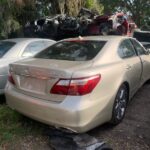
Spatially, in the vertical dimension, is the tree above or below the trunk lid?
below

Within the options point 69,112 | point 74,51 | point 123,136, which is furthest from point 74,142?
point 74,51

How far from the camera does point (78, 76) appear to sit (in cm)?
383

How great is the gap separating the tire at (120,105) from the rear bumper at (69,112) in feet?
0.91

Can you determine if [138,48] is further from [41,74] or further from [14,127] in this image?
[14,127]

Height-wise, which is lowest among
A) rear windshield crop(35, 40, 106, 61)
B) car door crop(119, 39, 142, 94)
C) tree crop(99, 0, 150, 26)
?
tree crop(99, 0, 150, 26)

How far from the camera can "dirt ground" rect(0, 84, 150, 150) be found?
4.07 meters

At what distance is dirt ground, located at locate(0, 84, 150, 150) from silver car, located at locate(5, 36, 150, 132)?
0.61 ft

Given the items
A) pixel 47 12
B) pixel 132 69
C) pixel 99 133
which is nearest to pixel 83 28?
pixel 47 12

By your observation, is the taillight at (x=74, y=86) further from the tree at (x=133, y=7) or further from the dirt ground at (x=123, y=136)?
the tree at (x=133, y=7)

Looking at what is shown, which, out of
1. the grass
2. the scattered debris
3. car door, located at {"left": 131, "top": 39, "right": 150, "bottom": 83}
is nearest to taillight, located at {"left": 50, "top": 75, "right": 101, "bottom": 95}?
the scattered debris

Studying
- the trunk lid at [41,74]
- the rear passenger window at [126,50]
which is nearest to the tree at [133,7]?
the rear passenger window at [126,50]

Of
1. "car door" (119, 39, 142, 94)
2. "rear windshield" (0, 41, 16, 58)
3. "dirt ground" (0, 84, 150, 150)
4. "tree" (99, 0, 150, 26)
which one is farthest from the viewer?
"tree" (99, 0, 150, 26)

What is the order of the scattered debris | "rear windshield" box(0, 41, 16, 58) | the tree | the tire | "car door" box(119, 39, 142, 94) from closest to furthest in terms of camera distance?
the scattered debris
the tire
"car door" box(119, 39, 142, 94)
"rear windshield" box(0, 41, 16, 58)
the tree

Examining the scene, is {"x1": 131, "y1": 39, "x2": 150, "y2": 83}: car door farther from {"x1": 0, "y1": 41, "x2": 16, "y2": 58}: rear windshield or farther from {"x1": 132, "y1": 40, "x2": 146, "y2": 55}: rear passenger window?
{"x1": 0, "y1": 41, "x2": 16, "y2": 58}: rear windshield
